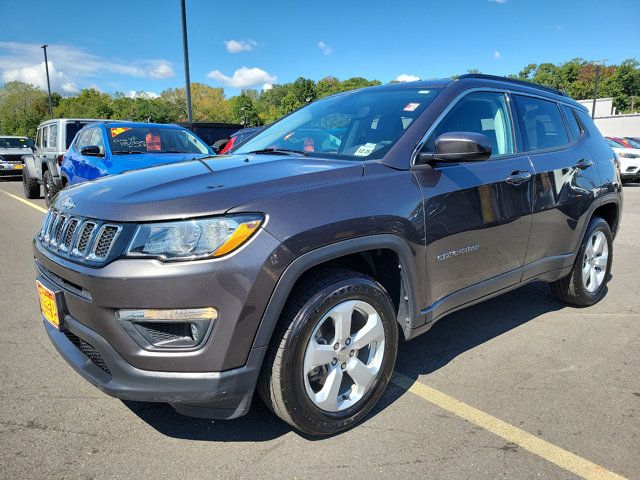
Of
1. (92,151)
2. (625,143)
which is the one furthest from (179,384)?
(625,143)

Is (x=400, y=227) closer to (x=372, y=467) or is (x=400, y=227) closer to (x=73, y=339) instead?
(x=372, y=467)

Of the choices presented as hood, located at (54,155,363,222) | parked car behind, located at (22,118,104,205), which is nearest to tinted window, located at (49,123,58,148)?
parked car behind, located at (22,118,104,205)

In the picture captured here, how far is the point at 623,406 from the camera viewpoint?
9.25 feet

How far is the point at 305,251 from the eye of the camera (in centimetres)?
220

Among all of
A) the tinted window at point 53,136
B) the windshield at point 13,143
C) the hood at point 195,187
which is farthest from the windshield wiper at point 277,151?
the windshield at point 13,143

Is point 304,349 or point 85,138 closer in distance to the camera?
point 304,349

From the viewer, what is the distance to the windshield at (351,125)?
9.64ft

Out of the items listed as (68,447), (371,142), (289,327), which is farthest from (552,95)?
(68,447)

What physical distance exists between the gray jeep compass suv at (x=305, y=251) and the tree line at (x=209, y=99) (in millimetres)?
54643

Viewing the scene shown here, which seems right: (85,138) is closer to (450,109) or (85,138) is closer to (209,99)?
(450,109)

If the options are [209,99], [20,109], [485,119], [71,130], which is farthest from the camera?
[209,99]

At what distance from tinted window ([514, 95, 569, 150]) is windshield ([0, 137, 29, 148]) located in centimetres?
1919

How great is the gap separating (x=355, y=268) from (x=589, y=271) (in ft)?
8.75

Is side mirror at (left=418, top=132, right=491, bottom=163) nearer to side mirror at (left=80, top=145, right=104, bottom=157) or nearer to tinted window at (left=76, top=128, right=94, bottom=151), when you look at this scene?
side mirror at (left=80, top=145, right=104, bottom=157)
